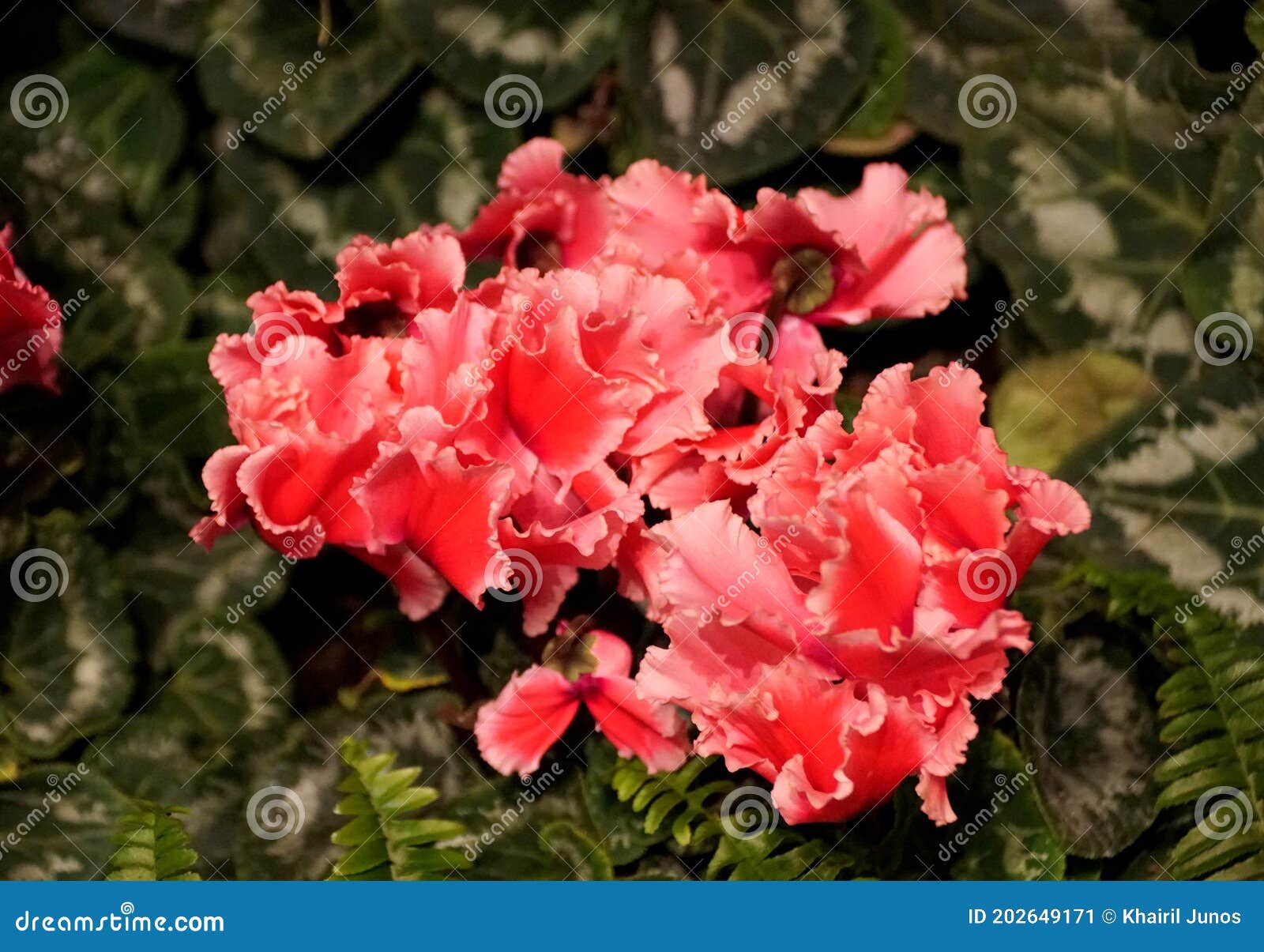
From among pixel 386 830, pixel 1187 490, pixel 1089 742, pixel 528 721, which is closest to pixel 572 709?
pixel 528 721

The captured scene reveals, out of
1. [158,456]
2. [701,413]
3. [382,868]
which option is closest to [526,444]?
[701,413]

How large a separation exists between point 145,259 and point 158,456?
0.61 ft

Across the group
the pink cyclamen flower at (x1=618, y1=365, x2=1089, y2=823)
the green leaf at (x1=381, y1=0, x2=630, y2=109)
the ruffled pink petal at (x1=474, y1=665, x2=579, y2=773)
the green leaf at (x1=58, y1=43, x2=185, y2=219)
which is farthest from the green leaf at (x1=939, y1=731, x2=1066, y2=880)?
the green leaf at (x1=58, y1=43, x2=185, y2=219)

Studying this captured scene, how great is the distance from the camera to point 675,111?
102cm

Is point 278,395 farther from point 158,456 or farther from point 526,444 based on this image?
point 158,456

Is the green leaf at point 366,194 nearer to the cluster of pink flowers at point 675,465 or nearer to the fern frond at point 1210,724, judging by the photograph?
the cluster of pink flowers at point 675,465

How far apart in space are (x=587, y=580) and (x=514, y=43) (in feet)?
1.56

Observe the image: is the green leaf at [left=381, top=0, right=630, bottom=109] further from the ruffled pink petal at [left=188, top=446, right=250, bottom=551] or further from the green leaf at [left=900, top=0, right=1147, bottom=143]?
the ruffled pink petal at [left=188, top=446, right=250, bottom=551]

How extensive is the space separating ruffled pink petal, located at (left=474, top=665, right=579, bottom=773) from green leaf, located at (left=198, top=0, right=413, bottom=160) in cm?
52

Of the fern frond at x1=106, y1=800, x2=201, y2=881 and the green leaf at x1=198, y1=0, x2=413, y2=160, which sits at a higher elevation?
the green leaf at x1=198, y1=0, x2=413, y2=160

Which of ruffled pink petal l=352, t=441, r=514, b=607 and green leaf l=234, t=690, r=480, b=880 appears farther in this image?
green leaf l=234, t=690, r=480, b=880

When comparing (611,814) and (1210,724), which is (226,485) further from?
(1210,724)

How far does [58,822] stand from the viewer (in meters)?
1.03

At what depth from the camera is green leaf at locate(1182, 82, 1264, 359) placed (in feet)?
3.01
